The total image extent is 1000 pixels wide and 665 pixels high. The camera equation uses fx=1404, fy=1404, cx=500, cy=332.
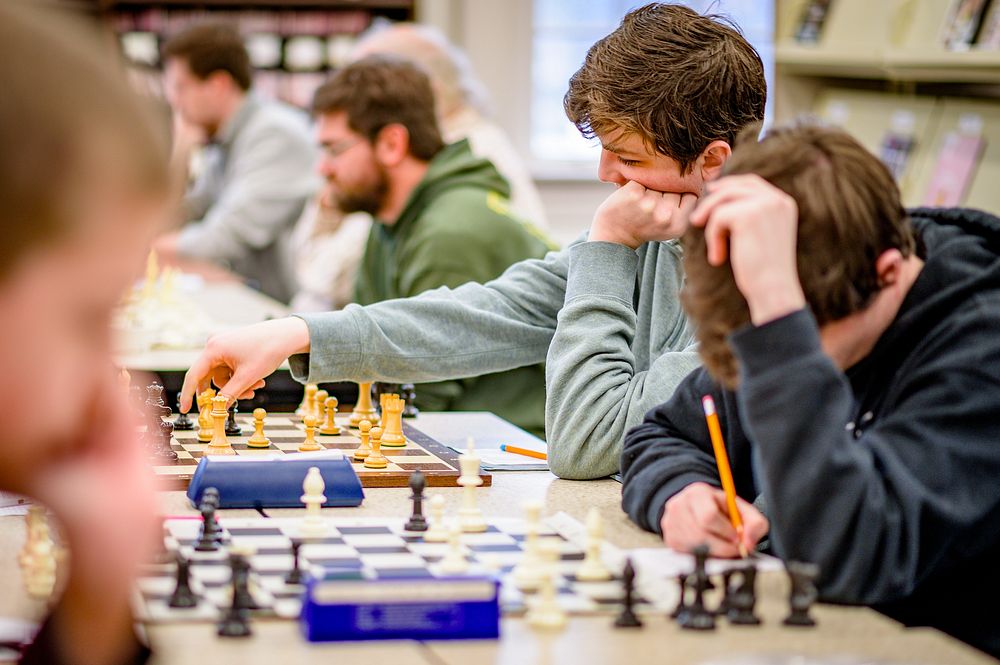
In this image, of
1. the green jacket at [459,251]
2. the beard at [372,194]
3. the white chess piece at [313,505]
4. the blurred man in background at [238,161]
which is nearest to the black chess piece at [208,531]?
the white chess piece at [313,505]

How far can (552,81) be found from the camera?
26.3 ft

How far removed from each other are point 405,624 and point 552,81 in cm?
691

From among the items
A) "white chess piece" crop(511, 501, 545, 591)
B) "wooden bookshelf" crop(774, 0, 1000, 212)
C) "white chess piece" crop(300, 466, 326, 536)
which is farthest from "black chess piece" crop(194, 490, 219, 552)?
"wooden bookshelf" crop(774, 0, 1000, 212)

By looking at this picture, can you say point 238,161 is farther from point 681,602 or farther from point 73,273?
point 73,273

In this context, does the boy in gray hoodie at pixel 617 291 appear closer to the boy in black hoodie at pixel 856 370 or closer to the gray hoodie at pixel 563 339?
the gray hoodie at pixel 563 339

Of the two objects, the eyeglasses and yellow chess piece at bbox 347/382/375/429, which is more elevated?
yellow chess piece at bbox 347/382/375/429

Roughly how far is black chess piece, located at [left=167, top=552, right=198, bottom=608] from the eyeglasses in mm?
3056

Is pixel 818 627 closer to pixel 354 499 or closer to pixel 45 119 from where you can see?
pixel 354 499

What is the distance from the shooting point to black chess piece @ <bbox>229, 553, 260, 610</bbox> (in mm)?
1351

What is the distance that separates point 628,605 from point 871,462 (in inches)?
12.6

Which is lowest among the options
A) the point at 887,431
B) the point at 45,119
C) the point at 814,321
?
the point at 887,431

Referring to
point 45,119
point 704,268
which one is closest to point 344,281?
Answer: point 704,268

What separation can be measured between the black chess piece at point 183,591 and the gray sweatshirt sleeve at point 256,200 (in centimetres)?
517

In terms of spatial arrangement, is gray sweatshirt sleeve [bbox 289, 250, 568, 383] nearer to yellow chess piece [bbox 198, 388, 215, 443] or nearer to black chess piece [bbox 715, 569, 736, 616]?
yellow chess piece [bbox 198, 388, 215, 443]
